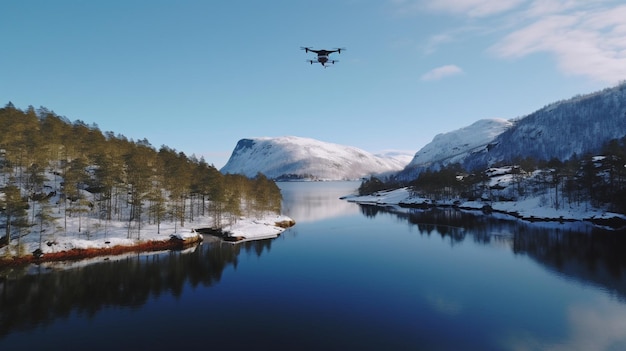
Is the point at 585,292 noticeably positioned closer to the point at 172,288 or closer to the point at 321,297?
the point at 321,297

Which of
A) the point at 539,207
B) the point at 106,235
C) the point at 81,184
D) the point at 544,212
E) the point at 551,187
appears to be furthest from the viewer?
the point at 551,187

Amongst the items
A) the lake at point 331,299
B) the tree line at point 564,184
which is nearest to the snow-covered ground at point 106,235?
the lake at point 331,299

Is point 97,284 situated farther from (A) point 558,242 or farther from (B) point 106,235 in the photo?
(A) point 558,242

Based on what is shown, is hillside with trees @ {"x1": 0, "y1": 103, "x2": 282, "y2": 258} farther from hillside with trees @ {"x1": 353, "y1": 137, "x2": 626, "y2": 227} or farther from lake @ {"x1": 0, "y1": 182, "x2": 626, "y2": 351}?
hillside with trees @ {"x1": 353, "y1": 137, "x2": 626, "y2": 227}

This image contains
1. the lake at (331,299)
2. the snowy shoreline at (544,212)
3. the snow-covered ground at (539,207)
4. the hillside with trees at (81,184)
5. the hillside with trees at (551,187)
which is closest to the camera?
the lake at (331,299)

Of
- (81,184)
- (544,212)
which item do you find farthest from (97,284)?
(544,212)

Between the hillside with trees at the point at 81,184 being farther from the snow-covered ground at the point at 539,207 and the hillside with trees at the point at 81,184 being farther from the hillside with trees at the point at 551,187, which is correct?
the hillside with trees at the point at 551,187
